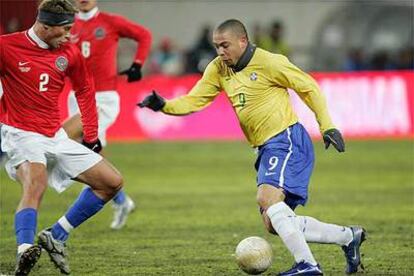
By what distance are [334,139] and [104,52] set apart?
4.59 m

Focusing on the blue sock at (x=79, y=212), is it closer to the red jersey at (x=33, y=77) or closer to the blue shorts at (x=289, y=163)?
the red jersey at (x=33, y=77)

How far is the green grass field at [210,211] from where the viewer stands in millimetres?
10500

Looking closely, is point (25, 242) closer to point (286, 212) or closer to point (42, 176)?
point (42, 176)

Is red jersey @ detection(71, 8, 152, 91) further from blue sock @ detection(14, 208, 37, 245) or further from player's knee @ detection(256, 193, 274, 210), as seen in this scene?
player's knee @ detection(256, 193, 274, 210)

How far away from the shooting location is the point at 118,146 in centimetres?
2405

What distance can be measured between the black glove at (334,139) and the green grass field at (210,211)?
1247 millimetres

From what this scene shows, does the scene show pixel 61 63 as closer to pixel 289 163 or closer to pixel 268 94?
pixel 268 94

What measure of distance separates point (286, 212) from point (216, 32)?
158cm

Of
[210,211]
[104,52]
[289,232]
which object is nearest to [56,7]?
[289,232]

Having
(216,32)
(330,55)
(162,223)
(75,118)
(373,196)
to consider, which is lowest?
(330,55)

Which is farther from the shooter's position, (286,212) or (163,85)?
(163,85)

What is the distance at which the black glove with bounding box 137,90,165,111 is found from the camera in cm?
998

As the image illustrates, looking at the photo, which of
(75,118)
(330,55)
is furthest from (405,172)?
(330,55)

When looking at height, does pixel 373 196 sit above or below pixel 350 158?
above
